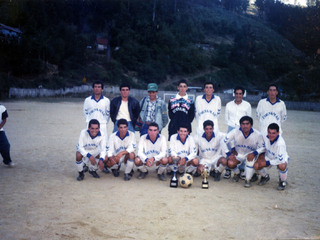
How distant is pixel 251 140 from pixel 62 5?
5041cm

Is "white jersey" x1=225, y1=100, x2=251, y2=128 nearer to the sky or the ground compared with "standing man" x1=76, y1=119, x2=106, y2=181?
nearer to the sky

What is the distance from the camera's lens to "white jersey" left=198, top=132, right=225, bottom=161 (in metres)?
6.92

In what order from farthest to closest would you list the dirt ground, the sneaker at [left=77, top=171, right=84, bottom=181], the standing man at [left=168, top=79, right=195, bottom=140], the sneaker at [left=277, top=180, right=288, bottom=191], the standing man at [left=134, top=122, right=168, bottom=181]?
1. the standing man at [left=168, top=79, right=195, bottom=140]
2. the standing man at [left=134, top=122, right=168, bottom=181]
3. the sneaker at [left=77, top=171, right=84, bottom=181]
4. the sneaker at [left=277, top=180, right=288, bottom=191]
5. the dirt ground

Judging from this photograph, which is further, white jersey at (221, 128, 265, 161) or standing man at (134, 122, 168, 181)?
white jersey at (221, 128, 265, 161)

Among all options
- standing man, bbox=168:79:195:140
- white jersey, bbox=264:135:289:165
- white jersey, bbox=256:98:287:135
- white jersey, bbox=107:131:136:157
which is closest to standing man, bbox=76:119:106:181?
white jersey, bbox=107:131:136:157

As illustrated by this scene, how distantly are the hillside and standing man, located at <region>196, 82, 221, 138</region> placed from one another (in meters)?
23.6

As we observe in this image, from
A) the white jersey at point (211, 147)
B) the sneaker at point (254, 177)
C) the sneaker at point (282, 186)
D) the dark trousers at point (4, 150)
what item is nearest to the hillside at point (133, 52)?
the dark trousers at point (4, 150)

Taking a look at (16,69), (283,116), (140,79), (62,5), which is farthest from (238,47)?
(283,116)

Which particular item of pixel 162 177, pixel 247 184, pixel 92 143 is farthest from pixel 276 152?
pixel 92 143

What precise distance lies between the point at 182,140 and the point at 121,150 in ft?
4.46

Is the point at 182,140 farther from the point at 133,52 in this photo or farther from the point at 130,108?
the point at 133,52

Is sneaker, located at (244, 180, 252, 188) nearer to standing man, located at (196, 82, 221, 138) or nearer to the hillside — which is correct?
standing man, located at (196, 82, 221, 138)

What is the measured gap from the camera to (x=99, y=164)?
640 cm

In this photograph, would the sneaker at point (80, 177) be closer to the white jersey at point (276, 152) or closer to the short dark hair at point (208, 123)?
the short dark hair at point (208, 123)
